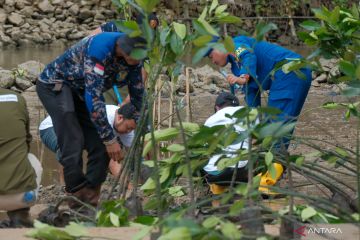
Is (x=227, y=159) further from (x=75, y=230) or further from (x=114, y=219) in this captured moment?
(x=75, y=230)

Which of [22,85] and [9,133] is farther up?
[9,133]

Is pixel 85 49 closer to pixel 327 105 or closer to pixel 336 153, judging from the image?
pixel 327 105

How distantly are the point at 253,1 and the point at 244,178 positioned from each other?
59.0 ft

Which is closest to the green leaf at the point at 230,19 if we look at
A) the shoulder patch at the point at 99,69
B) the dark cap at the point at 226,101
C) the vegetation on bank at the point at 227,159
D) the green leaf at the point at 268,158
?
the vegetation on bank at the point at 227,159

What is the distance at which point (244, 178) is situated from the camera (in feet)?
18.1

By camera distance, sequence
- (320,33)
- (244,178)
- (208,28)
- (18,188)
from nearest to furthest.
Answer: (208,28) → (320,33) → (18,188) → (244,178)

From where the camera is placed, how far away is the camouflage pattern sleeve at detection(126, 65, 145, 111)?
219 inches

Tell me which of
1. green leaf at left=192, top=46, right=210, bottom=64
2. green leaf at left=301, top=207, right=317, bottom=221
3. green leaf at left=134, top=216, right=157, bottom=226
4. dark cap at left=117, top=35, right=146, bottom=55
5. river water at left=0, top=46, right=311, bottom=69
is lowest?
river water at left=0, top=46, right=311, bottom=69

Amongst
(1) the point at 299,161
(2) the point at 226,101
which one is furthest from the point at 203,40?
(2) the point at 226,101

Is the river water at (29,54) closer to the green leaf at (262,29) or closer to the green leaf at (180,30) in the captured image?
the green leaf at (180,30)

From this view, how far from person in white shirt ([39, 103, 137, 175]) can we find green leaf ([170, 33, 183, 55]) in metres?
2.37

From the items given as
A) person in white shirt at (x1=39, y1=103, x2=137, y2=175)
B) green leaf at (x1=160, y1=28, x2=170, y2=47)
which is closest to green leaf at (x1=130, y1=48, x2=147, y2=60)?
green leaf at (x1=160, y1=28, x2=170, y2=47)

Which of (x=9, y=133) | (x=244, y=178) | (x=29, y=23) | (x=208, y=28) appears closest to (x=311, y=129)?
(x=244, y=178)

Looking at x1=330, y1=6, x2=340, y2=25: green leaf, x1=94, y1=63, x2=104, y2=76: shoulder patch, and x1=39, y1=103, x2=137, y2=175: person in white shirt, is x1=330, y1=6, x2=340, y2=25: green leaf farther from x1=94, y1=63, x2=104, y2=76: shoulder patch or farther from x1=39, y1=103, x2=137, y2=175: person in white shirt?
x1=39, y1=103, x2=137, y2=175: person in white shirt
